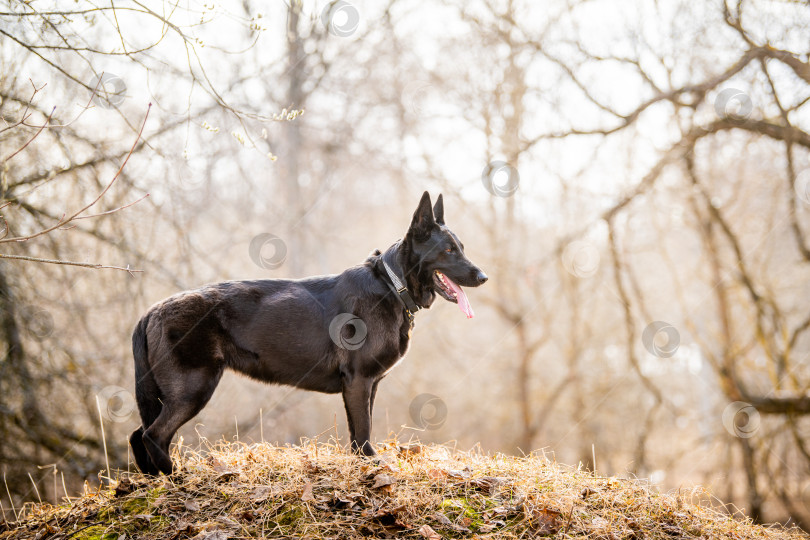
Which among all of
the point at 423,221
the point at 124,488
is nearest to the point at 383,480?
the point at 124,488

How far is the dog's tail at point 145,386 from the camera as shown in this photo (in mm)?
4180

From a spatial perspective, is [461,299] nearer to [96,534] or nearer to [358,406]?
[358,406]

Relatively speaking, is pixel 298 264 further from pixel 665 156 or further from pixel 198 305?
pixel 198 305

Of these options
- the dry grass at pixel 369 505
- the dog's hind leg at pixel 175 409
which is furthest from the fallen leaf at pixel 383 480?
the dog's hind leg at pixel 175 409

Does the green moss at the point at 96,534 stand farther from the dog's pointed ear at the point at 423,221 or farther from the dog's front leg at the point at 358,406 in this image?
the dog's pointed ear at the point at 423,221

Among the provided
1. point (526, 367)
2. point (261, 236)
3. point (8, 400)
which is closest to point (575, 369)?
point (526, 367)

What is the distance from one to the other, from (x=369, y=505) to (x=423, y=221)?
7.52 ft

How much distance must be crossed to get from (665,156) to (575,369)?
24.8 ft

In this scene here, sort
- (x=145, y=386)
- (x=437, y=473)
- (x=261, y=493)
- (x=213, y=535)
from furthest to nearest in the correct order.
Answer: (x=145, y=386)
(x=437, y=473)
(x=261, y=493)
(x=213, y=535)

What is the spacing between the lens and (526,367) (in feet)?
48.7

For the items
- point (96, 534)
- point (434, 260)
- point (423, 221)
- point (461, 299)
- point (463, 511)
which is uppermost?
point (423, 221)

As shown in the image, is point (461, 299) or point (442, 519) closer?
point (442, 519)

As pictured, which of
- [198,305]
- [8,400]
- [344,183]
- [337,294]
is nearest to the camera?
[198,305]

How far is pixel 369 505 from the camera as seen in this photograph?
331cm
